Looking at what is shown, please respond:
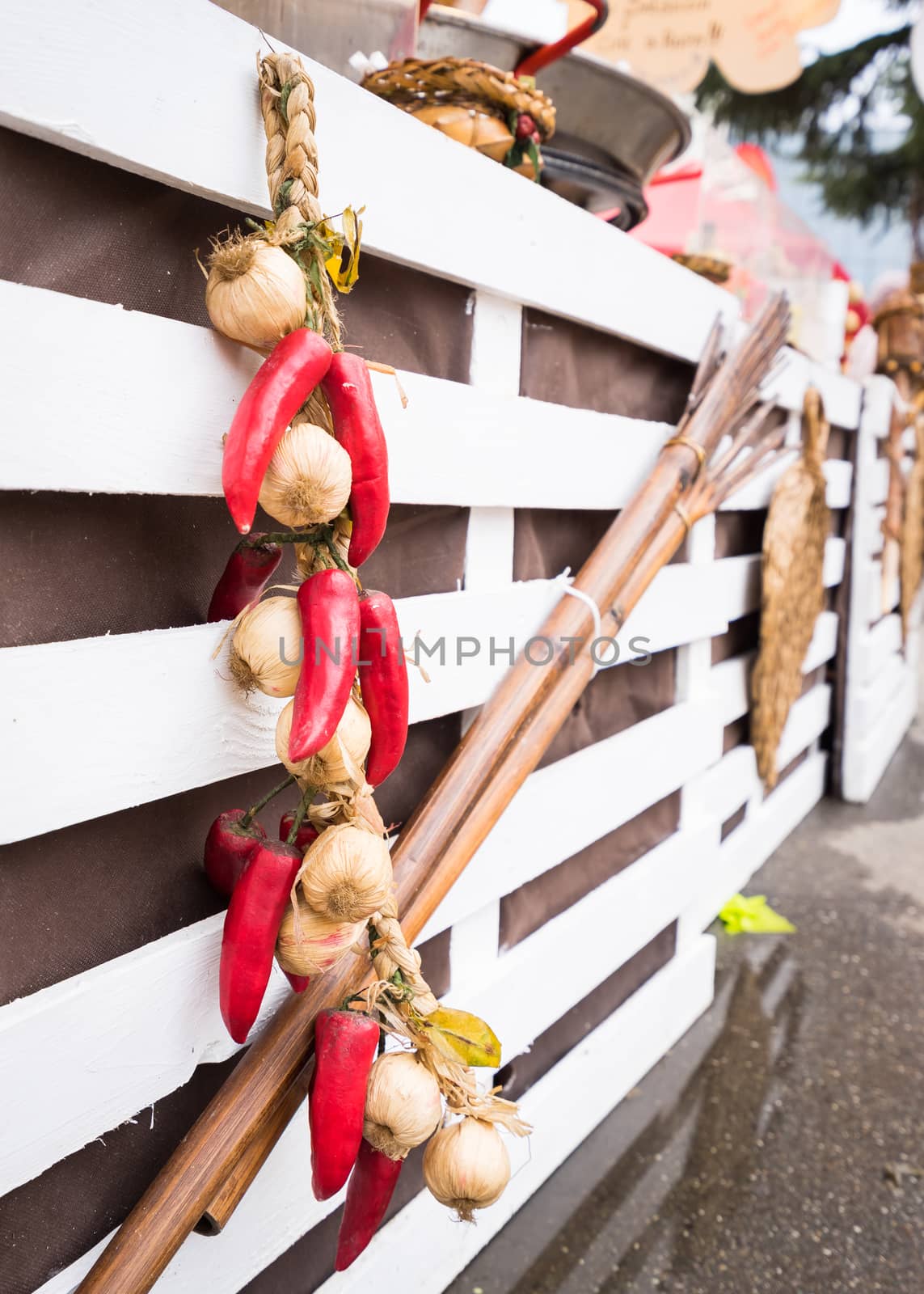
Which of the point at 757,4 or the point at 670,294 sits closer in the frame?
the point at 670,294

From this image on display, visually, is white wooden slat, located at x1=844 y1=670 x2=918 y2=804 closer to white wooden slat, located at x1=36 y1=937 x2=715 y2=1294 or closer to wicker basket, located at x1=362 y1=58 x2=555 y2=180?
white wooden slat, located at x1=36 y1=937 x2=715 y2=1294

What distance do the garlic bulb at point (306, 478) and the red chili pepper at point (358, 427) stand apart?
0.07ft

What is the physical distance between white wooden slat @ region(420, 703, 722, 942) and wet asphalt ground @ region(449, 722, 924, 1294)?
0.46 meters

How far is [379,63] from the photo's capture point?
3.21 ft

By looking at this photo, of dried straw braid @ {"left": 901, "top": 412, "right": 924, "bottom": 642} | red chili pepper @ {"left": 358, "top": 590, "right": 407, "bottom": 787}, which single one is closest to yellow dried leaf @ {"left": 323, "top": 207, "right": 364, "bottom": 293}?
red chili pepper @ {"left": 358, "top": 590, "right": 407, "bottom": 787}

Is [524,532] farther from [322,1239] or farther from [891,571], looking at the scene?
[891,571]

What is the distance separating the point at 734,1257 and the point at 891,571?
8.93 feet

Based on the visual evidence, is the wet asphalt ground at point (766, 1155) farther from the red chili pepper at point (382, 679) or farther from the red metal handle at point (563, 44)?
the red metal handle at point (563, 44)

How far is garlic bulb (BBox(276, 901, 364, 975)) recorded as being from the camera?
27.0 inches

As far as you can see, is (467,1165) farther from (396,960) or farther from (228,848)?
(228,848)

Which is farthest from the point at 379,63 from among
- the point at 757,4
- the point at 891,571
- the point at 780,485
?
the point at 891,571

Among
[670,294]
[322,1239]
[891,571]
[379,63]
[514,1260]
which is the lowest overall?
[514,1260]

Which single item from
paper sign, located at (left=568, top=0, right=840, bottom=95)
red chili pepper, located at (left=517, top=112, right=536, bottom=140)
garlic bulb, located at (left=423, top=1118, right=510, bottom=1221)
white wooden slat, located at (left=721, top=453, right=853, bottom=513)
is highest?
paper sign, located at (left=568, top=0, right=840, bottom=95)

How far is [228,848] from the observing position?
2.44 ft
